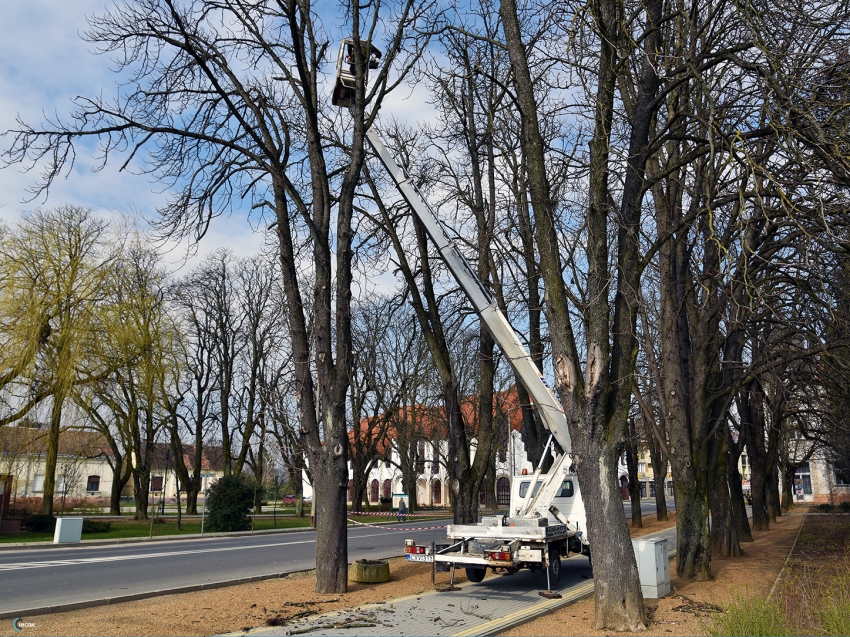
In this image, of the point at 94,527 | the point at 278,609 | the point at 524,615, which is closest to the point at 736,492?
the point at 524,615

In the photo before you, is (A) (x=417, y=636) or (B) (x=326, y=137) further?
(B) (x=326, y=137)

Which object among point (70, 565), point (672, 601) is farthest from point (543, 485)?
point (70, 565)

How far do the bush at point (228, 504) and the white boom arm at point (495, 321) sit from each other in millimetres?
19587

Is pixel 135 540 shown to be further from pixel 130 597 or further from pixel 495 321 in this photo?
pixel 495 321

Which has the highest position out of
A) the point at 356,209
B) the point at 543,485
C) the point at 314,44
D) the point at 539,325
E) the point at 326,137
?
the point at 314,44

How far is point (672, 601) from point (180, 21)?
11513 mm

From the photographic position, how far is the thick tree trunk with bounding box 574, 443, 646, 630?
7883 mm

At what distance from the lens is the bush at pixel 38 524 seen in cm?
2602

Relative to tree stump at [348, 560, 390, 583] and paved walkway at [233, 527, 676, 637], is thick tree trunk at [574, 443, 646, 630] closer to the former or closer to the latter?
paved walkway at [233, 527, 676, 637]

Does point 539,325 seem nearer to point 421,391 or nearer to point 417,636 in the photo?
point 417,636

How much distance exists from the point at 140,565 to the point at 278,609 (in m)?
8.84

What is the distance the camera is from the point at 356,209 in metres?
13.6

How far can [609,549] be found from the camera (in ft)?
26.5

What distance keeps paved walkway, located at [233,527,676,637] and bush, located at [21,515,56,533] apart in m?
21.5
